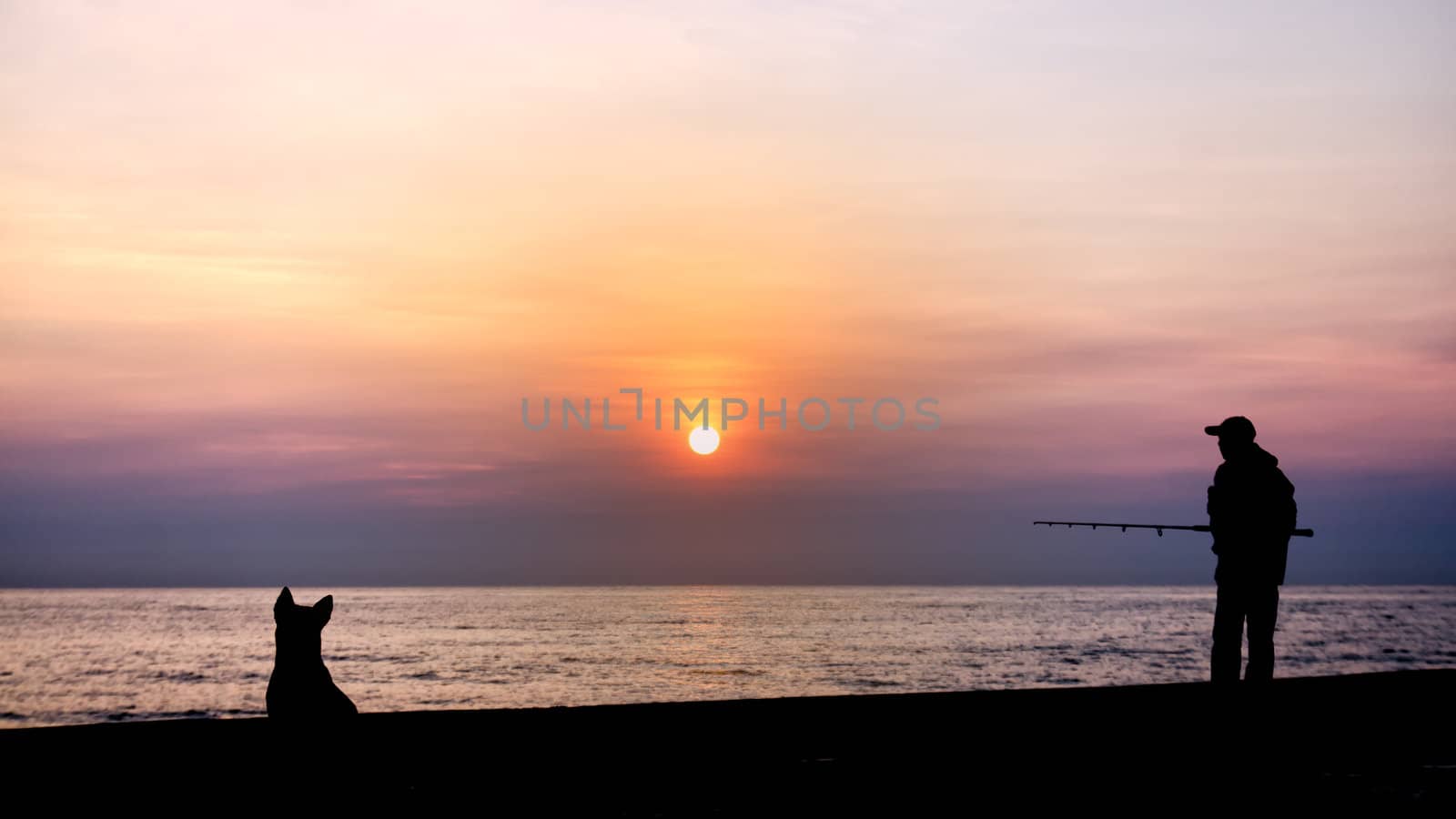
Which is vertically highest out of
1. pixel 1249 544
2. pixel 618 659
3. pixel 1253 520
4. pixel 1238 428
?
pixel 1238 428

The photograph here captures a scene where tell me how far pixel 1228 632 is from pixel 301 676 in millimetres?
6685

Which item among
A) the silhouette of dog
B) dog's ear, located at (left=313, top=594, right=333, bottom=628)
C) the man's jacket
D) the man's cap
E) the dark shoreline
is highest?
the man's cap

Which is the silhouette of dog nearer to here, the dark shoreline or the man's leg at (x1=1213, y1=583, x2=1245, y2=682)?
the dark shoreline

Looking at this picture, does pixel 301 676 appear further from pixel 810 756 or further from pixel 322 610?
pixel 810 756

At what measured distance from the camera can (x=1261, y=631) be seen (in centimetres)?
861

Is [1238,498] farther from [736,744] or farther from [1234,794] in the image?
[736,744]

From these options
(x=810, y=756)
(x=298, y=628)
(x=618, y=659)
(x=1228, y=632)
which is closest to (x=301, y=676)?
(x=298, y=628)

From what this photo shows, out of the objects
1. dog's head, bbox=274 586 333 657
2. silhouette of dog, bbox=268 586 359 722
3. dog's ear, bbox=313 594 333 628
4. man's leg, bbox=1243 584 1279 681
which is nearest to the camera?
silhouette of dog, bbox=268 586 359 722

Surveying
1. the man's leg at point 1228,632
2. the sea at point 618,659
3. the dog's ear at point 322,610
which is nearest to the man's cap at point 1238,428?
the man's leg at point 1228,632

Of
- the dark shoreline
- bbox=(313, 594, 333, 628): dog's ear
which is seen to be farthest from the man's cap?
bbox=(313, 594, 333, 628): dog's ear

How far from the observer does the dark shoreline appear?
5.93m

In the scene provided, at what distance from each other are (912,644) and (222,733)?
54.8 meters

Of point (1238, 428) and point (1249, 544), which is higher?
point (1238, 428)

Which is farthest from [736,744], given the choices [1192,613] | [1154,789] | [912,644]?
[1192,613]
